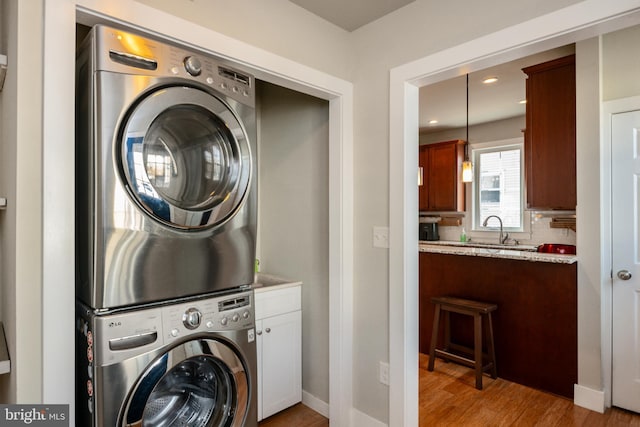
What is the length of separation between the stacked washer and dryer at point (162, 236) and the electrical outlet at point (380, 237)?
0.88m

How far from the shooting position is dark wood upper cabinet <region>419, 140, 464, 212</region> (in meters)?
5.90

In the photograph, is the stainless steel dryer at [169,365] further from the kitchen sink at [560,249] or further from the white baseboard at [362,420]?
the kitchen sink at [560,249]

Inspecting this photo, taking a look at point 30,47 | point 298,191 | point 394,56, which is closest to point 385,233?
point 298,191

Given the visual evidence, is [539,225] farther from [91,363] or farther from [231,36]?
[91,363]

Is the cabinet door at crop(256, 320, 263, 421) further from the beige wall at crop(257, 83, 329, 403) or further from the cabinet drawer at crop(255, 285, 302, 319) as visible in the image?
the beige wall at crop(257, 83, 329, 403)

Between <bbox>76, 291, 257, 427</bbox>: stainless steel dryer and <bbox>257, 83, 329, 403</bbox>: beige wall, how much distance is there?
0.98 meters

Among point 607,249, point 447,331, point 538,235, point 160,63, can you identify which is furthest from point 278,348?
point 538,235

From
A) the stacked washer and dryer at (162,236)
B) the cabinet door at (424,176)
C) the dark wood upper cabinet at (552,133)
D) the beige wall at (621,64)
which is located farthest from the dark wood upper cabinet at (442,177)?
the stacked washer and dryer at (162,236)

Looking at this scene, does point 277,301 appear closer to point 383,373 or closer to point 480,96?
point 383,373

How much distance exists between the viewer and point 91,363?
1254 millimetres

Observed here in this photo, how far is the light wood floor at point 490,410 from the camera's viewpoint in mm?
2461

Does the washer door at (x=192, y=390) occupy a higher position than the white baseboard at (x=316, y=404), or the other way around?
the washer door at (x=192, y=390)

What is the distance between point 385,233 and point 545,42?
1.20 meters

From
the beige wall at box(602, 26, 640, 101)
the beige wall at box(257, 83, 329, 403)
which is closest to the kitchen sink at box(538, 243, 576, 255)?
the beige wall at box(602, 26, 640, 101)
